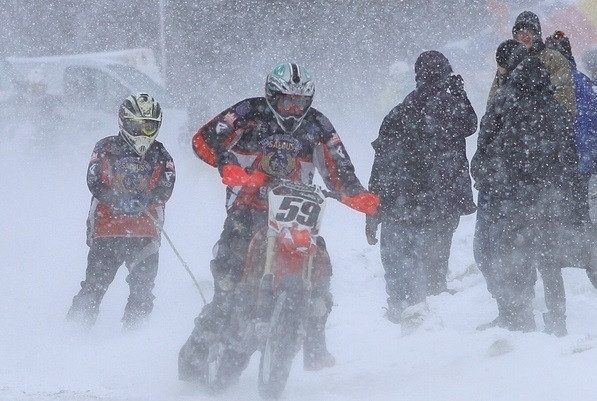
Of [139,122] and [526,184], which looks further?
[139,122]

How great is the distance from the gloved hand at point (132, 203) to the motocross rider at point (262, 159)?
1.87 meters

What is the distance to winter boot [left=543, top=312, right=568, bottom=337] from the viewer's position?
244 inches

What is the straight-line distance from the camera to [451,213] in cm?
727

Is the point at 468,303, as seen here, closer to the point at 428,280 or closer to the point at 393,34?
the point at 428,280

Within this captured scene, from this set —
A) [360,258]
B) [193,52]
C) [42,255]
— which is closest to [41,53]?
[193,52]

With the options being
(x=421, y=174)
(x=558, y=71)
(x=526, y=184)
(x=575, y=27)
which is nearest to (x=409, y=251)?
(x=421, y=174)

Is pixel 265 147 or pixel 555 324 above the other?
pixel 265 147

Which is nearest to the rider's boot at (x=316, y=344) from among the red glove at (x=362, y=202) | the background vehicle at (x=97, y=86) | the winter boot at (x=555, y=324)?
the red glove at (x=362, y=202)

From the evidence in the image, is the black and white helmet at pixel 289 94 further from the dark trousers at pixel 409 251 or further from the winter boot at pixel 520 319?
the dark trousers at pixel 409 251

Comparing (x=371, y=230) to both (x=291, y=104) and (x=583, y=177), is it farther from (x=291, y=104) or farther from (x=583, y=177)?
(x=291, y=104)

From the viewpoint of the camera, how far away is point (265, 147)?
17.6 ft

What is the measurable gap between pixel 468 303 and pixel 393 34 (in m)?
15.1

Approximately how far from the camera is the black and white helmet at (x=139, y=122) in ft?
23.5

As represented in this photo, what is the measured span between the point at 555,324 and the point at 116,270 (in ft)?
10.8
